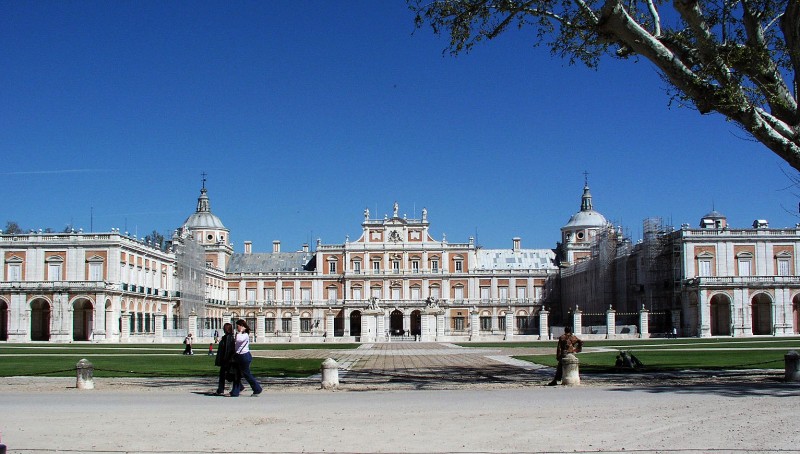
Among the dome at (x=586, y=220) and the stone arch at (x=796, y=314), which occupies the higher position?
the dome at (x=586, y=220)

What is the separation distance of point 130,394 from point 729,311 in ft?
158

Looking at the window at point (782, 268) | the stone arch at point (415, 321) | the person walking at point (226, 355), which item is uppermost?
the window at point (782, 268)

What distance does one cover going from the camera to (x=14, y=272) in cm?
5656

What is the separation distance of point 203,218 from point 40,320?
30.1m

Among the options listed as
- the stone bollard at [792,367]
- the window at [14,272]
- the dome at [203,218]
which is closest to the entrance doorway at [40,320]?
the window at [14,272]

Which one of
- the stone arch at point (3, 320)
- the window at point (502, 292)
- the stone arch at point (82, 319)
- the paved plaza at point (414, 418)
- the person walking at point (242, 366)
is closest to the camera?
the paved plaza at point (414, 418)

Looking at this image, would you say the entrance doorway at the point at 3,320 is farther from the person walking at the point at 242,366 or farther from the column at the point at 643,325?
the person walking at the point at 242,366

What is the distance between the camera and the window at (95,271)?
56.2 metres

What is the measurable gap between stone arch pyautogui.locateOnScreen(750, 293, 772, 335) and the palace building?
10 centimetres

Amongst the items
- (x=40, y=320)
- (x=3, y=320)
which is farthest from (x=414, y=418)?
(x=3, y=320)

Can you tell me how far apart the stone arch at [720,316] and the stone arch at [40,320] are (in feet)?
138

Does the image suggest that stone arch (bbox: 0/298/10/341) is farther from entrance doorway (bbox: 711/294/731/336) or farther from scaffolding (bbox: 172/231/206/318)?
entrance doorway (bbox: 711/294/731/336)

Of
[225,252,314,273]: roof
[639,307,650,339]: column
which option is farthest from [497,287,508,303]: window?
[639,307,650,339]: column

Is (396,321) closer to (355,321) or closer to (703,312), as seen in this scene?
(355,321)
